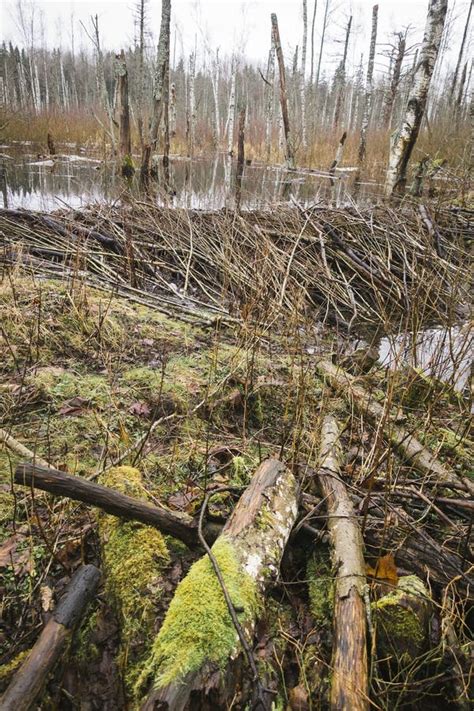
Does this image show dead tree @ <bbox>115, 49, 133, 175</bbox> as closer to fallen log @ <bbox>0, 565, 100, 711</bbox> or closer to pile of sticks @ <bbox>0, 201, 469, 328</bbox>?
pile of sticks @ <bbox>0, 201, 469, 328</bbox>

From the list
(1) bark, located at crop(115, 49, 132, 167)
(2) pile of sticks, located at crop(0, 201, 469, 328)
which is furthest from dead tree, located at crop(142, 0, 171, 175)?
(2) pile of sticks, located at crop(0, 201, 469, 328)

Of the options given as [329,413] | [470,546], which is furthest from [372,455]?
[329,413]

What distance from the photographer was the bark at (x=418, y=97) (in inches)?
326

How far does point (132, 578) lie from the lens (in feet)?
4.72

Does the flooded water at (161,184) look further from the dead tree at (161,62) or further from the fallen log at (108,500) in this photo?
the fallen log at (108,500)

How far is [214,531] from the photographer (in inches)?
65.4

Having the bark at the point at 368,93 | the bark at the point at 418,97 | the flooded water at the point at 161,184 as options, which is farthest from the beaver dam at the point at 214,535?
the bark at the point at 368,93

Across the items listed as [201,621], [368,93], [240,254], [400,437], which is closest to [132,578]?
[201,621]

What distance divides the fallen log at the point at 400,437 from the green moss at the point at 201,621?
82 cm

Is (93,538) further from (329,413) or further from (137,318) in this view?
(137,318)

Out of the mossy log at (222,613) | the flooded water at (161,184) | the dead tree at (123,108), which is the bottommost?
the mossy log at (222,613)

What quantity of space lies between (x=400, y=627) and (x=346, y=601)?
188mm

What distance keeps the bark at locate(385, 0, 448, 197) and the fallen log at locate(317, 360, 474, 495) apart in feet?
26.5

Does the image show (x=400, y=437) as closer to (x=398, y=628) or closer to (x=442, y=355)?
(x=442, y=355)
